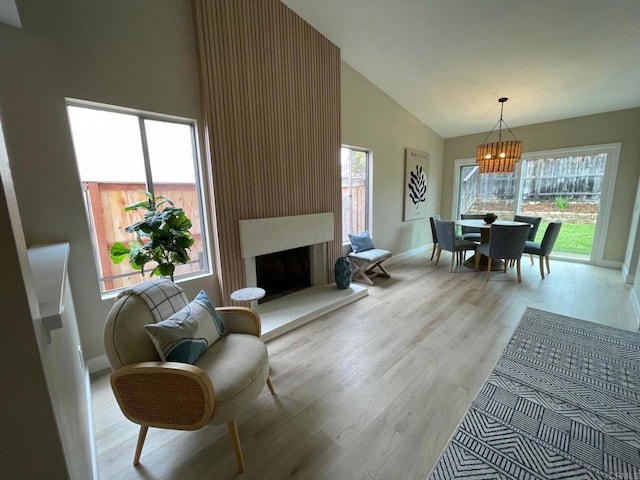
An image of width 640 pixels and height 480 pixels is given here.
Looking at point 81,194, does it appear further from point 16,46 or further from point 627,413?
point 627,413

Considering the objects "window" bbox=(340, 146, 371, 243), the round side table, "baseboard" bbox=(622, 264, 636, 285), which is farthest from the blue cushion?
"baseboard" bbox=(622, 264, 636, 285)

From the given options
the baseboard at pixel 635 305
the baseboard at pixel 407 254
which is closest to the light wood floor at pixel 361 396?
the baseboard at pixel 635 305

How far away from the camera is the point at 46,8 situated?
5.77 feet

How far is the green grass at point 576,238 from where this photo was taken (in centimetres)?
470

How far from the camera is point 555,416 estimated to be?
1653mm

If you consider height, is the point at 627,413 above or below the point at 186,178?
below

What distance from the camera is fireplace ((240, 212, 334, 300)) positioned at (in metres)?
2.90

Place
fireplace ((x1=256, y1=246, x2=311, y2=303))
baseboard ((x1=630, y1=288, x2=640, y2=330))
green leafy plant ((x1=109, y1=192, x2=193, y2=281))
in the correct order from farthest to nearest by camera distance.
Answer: fireplace ((x1=256, y1=246, x2=311, y2=303)) < baseboard ((x1=630, y1=288, x2=640, y2=330)) < green leafy plant ((x1=109, y1=192, x2=193, y2=281))

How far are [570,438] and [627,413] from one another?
545 millimetres

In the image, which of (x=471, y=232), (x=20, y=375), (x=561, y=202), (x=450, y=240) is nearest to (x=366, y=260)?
(x=450, y=240)

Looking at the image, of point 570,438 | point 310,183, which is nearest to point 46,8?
point 310,183

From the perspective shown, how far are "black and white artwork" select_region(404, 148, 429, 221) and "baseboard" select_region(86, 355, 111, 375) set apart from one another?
4.92 m

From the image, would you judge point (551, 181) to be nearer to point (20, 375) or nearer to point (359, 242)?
point (359, 242)

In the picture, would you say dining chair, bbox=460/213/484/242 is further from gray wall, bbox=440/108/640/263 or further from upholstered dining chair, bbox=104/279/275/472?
upholstered dining chair, bbox=104/279/275/472
